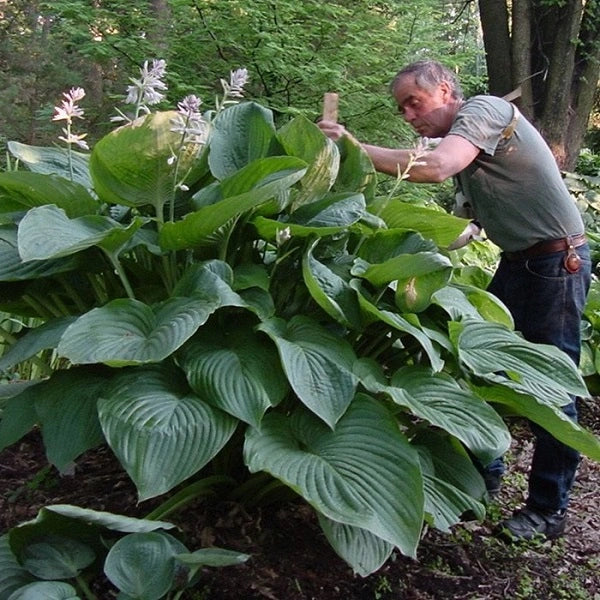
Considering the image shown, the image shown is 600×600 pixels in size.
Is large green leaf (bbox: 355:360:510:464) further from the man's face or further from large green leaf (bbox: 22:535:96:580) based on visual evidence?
the man's face

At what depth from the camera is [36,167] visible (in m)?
2.19

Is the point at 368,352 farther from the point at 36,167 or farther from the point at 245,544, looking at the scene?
the point at 36,167

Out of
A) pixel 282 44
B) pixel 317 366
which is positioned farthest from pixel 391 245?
pixel 282 44

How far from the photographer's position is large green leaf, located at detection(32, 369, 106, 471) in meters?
1.69

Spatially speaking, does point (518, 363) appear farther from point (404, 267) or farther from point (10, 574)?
point (10, 574)

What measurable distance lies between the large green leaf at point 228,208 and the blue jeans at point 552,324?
1164mm

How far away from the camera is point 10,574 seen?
1.63 metres

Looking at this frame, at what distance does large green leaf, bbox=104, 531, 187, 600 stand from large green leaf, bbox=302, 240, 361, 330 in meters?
0.68

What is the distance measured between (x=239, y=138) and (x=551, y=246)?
118 cm

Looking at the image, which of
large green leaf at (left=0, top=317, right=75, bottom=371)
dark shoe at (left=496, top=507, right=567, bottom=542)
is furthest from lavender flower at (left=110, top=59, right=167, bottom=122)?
dark shoe at (left=496, top=507, right=567, bottom=542)

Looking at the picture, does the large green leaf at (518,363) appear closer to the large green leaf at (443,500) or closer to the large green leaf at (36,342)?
the large green leaf at (443,500)

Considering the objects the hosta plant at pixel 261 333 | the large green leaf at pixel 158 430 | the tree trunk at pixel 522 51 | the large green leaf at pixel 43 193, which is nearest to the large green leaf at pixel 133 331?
the hosta plant at pixel 261 333

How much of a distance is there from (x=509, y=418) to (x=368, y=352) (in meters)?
1.73

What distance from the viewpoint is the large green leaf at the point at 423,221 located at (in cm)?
221
